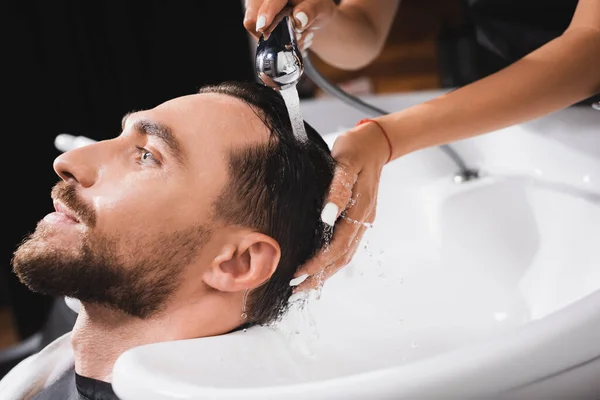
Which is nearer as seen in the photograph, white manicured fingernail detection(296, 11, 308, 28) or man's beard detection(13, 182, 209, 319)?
man's beard detection(13, 182, 209, 319)

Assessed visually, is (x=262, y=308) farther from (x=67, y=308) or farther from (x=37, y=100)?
(x=37, y=100)

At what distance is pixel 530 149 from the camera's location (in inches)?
63.4

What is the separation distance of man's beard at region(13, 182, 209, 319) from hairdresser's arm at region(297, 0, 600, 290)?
22cm

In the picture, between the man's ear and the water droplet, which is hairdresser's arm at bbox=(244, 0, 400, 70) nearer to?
the water droplet

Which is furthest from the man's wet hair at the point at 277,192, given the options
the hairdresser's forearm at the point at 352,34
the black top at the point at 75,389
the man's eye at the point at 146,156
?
the hairdresser's forearm at the point at 352,34

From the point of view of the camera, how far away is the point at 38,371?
48.9 inches

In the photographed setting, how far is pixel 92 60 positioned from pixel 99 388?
134 centimetres

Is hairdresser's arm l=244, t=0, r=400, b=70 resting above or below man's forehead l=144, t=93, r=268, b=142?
above

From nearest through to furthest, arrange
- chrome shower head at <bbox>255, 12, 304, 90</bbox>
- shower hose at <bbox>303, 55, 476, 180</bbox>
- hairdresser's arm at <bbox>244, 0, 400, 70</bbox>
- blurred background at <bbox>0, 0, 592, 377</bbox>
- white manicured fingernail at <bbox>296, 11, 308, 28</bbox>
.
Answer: chrome shower head at <bbox>255, 12, 304, 90</bbox> < white manicured fingernail at <bbox>296, 11, 308, 28</bbox> < hairdresser's arm at <bbox>244, 0, 400, 70</bbox> < shower hose at <bbox>303, 55, 476, 180</bbox> < blurred background at <bbox>0, 0, 592, 377</bbox>

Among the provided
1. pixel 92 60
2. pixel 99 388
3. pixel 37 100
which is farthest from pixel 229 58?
pixel 99 388

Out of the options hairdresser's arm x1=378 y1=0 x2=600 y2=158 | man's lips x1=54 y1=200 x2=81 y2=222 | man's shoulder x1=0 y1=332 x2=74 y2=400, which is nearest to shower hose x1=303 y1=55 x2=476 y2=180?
hairdresser's arm x1=378 y1=0 x2=600 y2=158

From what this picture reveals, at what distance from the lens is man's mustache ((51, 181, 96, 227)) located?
110 cm

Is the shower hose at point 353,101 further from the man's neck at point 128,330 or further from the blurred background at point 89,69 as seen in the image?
the man's neck at point 128,330

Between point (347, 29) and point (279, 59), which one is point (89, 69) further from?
point (279, 59)
